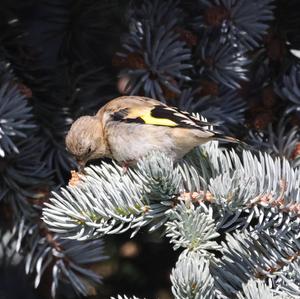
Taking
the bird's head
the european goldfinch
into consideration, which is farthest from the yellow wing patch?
the bird's head

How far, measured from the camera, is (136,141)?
1.85 meters

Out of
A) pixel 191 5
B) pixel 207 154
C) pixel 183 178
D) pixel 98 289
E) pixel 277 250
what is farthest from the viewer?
pixel 98 289

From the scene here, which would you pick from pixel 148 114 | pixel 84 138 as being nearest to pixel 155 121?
pixel 148 114

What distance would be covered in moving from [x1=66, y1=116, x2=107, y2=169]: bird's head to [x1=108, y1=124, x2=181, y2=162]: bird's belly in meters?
0.05

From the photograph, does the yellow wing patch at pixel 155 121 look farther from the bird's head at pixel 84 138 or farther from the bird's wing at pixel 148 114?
the bird's head at pixel 84 138

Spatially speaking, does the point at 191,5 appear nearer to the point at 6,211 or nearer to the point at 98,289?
the point at 6,211

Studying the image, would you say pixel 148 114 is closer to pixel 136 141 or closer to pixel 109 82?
pixel 136 141

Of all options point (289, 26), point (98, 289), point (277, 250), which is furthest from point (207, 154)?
point (98, 289)

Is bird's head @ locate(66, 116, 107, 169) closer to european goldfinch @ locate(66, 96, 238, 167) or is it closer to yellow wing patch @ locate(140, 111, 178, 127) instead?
european goldfinch @ locate(66, 96, 238, 167)

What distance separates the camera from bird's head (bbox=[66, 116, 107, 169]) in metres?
1.81

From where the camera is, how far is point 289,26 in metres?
2.04

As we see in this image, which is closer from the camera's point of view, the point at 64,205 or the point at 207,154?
the point at 64,205

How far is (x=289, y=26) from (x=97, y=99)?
0.61 m

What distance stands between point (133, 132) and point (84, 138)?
0.15 metres
